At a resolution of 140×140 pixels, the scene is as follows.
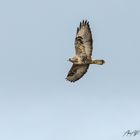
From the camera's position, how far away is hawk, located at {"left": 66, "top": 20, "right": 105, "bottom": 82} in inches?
863

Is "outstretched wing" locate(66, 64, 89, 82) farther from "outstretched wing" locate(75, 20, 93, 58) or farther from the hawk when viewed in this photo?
"outstretched wing" locate(75, 20, 93, 58)

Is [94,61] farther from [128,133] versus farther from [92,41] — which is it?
[128,133]

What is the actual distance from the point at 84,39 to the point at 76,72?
2.39 m

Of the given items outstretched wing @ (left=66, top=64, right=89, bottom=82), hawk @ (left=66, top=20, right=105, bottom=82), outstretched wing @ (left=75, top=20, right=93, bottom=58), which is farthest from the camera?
outstretched wing @ (left=66, top=64, right=89, bottom=82)

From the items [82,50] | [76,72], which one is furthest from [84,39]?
[76,72]

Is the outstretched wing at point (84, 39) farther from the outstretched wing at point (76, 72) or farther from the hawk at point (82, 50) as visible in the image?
the outstretched wing at point (76, 72)

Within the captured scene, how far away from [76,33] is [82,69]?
2.52 m

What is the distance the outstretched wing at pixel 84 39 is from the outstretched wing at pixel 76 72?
1.05 metres

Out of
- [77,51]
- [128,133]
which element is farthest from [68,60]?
[128,133]

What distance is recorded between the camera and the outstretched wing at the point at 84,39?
22252 mm

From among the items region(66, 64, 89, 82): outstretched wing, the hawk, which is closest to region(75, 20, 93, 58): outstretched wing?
the hawk

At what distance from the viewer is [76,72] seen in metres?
23.1

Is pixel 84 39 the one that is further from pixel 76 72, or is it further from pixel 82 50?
pixel 76 72

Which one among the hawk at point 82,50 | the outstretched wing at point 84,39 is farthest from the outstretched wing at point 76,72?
the outstretched wing at point 84,39
